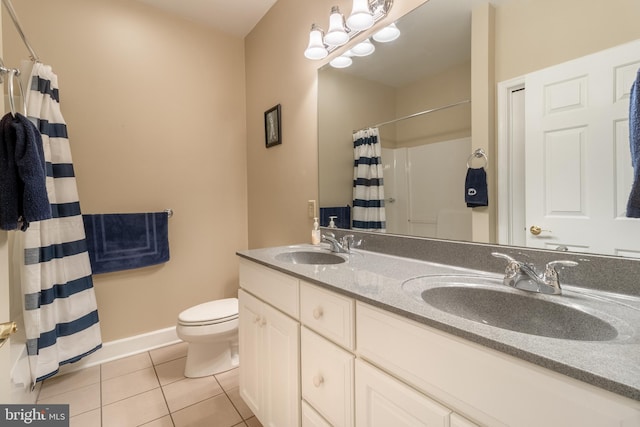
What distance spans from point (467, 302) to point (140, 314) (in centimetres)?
225

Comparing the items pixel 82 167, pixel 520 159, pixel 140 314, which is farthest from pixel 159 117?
pixel 520 159

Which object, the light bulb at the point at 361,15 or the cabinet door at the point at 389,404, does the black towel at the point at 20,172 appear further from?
the light bulb at the point at 361,15

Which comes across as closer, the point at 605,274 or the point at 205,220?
the point at 605,274

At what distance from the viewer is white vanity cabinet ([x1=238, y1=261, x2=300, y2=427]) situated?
43.6 inches

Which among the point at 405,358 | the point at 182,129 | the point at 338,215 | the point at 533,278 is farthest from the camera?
the point at 182,129

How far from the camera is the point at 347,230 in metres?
1.70

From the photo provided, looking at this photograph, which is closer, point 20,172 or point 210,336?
point 20,172

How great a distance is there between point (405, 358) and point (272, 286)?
68 centimetres

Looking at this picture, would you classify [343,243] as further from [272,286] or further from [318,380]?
[318,380]

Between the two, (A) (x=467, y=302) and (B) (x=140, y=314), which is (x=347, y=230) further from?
(B) (x=140, y=314)

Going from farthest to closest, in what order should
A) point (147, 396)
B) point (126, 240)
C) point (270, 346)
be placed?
point (126, 240), point (147, 396), point (270, 346)

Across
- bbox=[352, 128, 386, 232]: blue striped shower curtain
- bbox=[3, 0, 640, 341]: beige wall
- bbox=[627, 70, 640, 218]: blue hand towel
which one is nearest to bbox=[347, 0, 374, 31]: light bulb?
bbox=[3, 0, 640, 341]: beige wall

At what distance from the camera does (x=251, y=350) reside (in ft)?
4.60

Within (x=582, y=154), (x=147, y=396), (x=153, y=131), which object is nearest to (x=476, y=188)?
(x=582, y=154)
